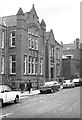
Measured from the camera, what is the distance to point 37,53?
43.0 metres

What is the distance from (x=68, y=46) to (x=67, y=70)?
2253 cm

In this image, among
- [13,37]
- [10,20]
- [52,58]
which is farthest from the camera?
[52,58]

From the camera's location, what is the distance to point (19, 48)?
3769 centimetres

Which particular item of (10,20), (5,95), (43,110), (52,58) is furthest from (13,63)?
(43,110)

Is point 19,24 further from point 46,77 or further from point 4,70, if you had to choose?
point 46,77

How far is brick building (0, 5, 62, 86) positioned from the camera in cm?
3714

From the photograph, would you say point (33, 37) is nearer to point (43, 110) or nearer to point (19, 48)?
point (19, 48)

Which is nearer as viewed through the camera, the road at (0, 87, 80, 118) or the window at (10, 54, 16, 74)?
the road at (0, 87, 80, 118)

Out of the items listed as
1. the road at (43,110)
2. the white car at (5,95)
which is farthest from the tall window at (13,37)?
the road at (43,110)

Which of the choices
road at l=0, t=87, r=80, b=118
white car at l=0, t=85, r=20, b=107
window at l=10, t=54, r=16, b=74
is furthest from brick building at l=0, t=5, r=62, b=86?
road at l=0, t=87, r=80, b=118

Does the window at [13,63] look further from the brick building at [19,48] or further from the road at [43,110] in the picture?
the road at [43,110]

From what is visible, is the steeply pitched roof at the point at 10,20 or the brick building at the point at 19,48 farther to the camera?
the steeply pitched roof at the point at 10,20

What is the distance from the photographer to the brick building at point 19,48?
37.1m

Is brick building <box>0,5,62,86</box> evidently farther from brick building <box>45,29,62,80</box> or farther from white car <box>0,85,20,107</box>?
white car <box>0,85,20,107</box>
